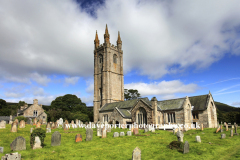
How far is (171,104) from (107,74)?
23351 mm

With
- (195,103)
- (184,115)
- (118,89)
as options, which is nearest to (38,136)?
(184,115)

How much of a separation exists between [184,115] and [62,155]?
23.8m

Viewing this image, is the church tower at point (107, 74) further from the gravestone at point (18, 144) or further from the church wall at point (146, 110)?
the gravestone at point (18, 144)

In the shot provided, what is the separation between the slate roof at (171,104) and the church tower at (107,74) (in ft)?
62.3

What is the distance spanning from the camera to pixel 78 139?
53.2ft

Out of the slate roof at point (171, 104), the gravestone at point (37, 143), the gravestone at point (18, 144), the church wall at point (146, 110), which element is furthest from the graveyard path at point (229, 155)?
the slate roof at point (171, 104)

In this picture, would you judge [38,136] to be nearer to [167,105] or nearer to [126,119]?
[126,119]

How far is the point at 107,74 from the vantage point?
167ft

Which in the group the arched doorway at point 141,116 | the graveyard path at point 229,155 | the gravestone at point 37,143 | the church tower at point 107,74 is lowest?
the graveyard path at point 229,155

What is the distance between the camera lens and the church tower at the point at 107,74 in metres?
50.4

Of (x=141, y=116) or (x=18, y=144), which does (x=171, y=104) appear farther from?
(x=18, y=144)

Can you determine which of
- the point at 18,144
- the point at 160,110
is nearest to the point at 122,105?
the point at 160,110

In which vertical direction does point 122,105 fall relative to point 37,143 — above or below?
above

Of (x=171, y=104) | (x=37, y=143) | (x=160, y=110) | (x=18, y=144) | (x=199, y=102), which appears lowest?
(x=37, y=143)
